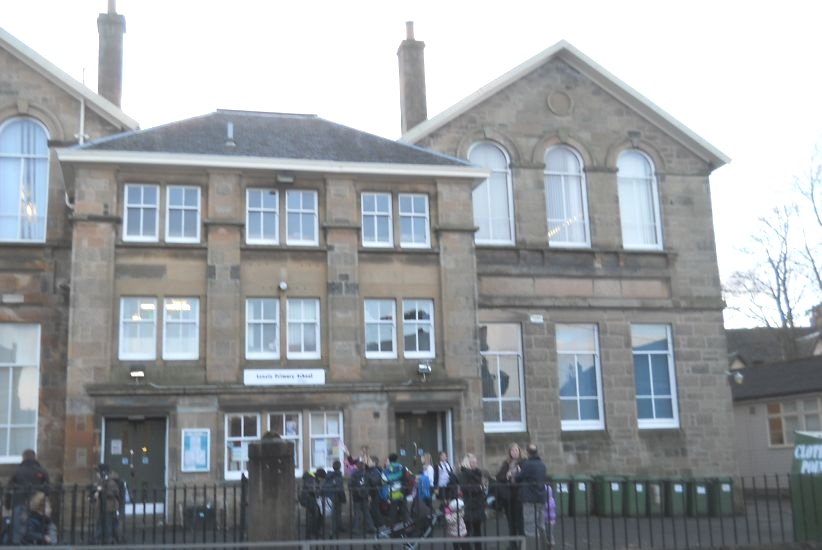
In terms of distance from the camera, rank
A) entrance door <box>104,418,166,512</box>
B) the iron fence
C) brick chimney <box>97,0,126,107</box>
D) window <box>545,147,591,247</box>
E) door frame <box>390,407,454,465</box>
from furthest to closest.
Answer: window <box>545,147,591,247</box>
brick chimney <box>97,0,126,107</box>
door frame <box>390,407,454,465</box>
entrance door <box>104,418,166,512</box>
the iron fence

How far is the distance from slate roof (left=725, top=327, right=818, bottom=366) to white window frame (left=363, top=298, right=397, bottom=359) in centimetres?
3329

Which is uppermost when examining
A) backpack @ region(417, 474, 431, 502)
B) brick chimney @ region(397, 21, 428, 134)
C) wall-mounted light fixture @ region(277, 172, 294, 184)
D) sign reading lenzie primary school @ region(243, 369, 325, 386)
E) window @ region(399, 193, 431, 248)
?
brick chimney @ region(397, 21, 428, 134)

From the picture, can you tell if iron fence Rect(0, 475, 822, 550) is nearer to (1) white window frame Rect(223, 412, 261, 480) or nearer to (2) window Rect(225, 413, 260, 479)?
(1) white window frame Rect(223, 412, 261, 480)

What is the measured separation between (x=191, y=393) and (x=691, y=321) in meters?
13.6

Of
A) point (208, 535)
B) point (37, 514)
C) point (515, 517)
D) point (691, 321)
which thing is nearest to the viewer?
point (37, 514)

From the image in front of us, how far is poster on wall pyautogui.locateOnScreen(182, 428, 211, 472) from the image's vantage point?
2058 centimetres

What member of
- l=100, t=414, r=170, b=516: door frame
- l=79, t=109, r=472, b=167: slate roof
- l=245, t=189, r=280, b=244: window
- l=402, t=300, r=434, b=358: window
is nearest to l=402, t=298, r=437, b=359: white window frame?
l=402, t=300, r=434, b=358: window

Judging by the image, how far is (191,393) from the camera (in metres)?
20.8

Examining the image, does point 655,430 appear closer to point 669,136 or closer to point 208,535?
point 669,136

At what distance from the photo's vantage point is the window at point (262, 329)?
2169 cm

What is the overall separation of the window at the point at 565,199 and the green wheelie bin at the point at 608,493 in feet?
21.9

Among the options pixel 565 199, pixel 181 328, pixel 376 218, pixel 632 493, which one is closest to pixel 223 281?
pixel 181 328

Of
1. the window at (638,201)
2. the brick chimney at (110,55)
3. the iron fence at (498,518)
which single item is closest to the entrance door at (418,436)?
the iron fence at (498,518)

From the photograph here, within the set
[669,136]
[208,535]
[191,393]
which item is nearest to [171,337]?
[191,393]
